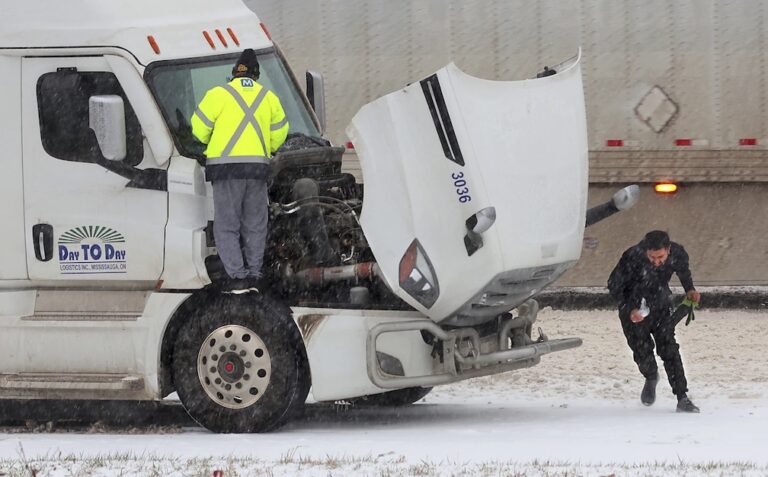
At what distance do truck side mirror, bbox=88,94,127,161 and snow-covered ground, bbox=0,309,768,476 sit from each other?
1.71m

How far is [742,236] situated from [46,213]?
713 centimetres

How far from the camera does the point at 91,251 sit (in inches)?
405

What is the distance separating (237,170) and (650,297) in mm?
2894

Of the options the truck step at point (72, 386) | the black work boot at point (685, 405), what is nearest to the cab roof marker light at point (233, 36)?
the truck step at point (72, 386)

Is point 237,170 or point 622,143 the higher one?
Answer: point 622,143

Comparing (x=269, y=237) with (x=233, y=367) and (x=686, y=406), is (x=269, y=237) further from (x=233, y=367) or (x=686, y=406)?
(x=686, y=406)

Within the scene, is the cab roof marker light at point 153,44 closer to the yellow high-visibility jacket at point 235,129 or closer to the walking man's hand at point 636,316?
the yellow high-visibility jacket at point 235,129

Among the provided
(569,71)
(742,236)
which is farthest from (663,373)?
(569,71)

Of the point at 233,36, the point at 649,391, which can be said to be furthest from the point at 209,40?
the point at 649,391

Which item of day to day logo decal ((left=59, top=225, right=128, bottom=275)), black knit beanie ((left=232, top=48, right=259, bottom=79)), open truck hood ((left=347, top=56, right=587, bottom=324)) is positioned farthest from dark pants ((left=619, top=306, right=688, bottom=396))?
day to day logo decal ((left=59, top=225, right=128, bottom=275))

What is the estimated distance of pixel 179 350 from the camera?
400 inches

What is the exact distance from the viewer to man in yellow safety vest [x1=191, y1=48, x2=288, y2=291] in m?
10.0

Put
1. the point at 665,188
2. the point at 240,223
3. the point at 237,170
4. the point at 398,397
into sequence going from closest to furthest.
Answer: the point at 237,170 < the point at 240,223 < the point at 398,397 < the point at 665,188

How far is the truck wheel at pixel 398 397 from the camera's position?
11.7 meters
